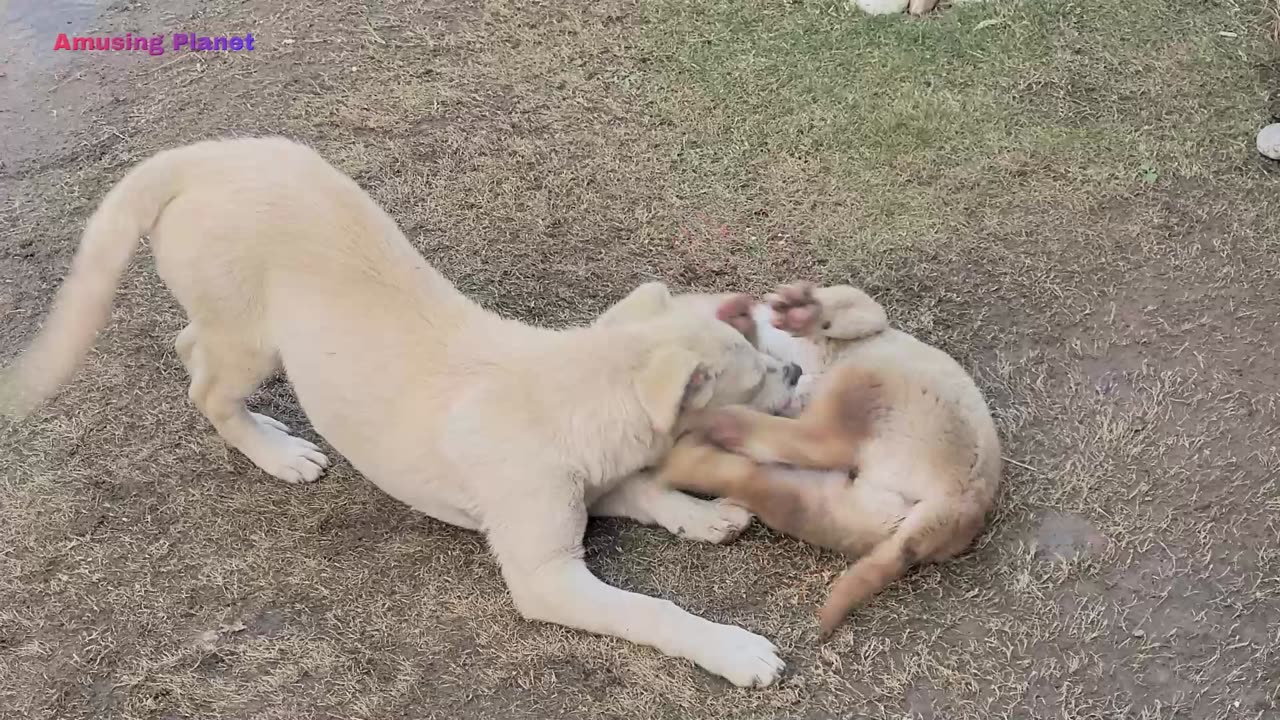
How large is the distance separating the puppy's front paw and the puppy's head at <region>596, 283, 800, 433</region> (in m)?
0.08

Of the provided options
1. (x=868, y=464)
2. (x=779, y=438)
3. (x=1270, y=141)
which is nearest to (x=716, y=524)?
(x=779, y=438)

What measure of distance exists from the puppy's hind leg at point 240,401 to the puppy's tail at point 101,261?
21 centimetres

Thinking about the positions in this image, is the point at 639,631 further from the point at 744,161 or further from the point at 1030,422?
the point at 744,161

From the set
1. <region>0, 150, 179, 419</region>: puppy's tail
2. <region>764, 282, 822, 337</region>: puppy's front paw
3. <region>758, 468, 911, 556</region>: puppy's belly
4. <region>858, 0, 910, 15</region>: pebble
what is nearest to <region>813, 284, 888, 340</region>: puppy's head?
<region>764, 282, 822, 337</region>: puppy's front paw

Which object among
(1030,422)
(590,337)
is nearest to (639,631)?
(590,337)

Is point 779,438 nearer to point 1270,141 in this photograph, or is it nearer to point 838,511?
point 838,511

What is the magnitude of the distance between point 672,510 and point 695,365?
16.2 inches

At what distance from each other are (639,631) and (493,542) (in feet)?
1.19

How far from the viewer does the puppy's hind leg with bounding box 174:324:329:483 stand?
87.4 inches

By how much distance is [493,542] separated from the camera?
2.09 meters

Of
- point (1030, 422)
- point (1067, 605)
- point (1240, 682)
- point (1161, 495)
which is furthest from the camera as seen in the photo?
point (1030, 422)

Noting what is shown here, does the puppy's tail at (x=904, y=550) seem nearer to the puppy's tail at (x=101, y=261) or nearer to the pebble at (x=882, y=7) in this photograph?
the puppy's tail at (x=101, y=261)

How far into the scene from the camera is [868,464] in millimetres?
2141

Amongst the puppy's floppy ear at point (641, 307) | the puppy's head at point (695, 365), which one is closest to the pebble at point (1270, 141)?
the puppy's head at point (695, 365)
